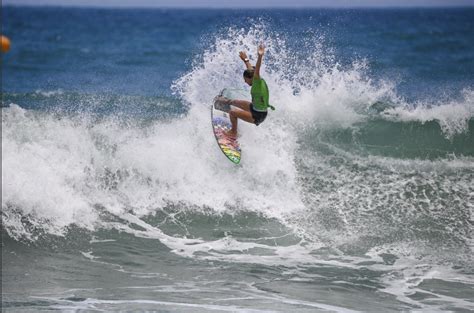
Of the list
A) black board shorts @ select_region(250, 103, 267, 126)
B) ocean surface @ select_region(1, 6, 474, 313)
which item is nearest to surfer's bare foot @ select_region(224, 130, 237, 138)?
ocean surface @ select_region(1, 6, 474, 313)

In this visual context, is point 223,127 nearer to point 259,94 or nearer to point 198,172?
point 198,172

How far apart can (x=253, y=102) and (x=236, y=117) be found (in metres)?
0.82

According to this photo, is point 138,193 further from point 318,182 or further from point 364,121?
point 364,121

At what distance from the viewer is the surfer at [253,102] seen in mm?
9250

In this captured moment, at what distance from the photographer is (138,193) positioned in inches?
445

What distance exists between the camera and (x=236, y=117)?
416 inches

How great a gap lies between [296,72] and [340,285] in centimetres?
726

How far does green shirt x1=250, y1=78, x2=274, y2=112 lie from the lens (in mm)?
9438

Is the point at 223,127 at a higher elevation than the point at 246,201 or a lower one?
higher

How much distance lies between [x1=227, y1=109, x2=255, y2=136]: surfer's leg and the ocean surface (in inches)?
27.7

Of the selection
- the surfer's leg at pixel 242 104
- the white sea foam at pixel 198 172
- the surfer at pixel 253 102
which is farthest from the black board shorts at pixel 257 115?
the white sea foam at pixel 198 172

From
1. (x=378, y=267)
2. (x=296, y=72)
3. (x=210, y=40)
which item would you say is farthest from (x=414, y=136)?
(x=378, y=267)

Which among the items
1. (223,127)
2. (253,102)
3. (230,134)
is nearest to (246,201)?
(230,134)

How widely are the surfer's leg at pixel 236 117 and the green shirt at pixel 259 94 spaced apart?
1.50 ft
